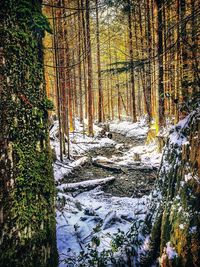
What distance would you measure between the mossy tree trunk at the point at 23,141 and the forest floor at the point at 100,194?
92cm

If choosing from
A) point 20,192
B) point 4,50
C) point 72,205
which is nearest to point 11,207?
point 20,192

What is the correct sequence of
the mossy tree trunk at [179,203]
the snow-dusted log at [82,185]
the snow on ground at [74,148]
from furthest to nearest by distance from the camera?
the snow on ground at [74,148] → the snow-dusted log at [82,185] → the mossy tree trunk at [179,203]

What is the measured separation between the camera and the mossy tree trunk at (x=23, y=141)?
1732mm

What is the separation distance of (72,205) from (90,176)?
2.86m

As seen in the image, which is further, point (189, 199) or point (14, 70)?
point (189, 199)

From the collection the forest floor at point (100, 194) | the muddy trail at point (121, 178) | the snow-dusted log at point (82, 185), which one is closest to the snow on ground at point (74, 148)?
the forest floor at point (100, 194)

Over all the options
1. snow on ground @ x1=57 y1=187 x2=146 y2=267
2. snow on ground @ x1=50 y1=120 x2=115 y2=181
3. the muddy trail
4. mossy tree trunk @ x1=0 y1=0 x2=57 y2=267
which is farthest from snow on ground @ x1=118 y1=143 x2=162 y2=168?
mossy tree trunk @ x1=0 y1=0 x2=57 y2=267

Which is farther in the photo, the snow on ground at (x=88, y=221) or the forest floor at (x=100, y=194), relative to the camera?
the forest floor at (x=100, y=194)

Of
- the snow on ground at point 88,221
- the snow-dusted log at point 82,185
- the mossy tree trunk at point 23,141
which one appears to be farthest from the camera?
the snow-dusted log at point 82,185

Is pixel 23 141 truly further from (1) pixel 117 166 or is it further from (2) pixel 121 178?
(1) pixel 117 166

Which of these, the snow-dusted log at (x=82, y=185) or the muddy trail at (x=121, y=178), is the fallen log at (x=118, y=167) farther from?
the snow-dusted log at (x=82, y=185)

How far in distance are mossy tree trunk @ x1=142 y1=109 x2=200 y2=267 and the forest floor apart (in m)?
1.07

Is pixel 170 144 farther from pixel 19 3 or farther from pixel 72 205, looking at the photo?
pixel 72 205

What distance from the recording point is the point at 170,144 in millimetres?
2445
